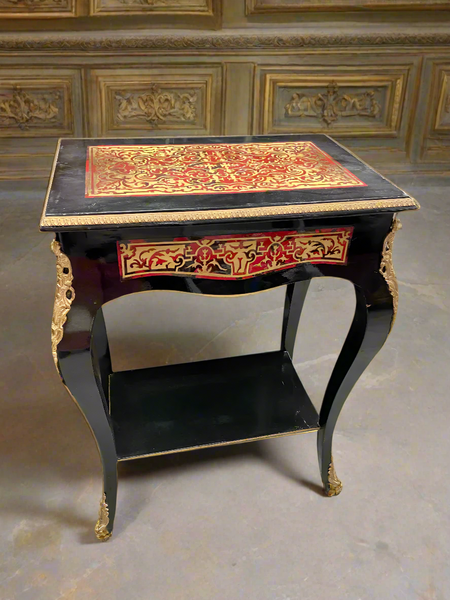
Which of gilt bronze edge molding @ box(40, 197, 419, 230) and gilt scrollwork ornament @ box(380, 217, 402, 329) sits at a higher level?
gilt bronze edge molding @ box(40, 197, 419, 230)

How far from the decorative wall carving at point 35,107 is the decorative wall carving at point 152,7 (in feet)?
1.61

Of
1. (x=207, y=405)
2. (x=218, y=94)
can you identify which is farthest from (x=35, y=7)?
(x=207, y=405)

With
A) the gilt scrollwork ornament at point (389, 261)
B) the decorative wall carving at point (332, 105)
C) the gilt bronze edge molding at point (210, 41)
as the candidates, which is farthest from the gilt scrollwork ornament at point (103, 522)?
the decorative wall carving at point (332, 105)

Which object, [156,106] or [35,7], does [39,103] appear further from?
[156,106]

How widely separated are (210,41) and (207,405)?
2.53 metres

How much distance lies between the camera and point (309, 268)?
4.16 ft

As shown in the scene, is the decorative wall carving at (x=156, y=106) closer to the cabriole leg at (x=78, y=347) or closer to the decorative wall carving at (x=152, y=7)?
the decorative wall carving at (x=152, y=7)

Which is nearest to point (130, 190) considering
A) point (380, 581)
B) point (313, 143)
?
point (313, 143)

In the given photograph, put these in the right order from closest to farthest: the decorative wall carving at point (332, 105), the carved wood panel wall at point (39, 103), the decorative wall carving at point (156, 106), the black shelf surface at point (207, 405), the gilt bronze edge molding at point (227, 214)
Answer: the gilt bronze edge molding at point (227, 214), the black shelf surface at point (207, 405), the carved wood panel wall at point (39, 103), the decorative wall carving at point (156, 106), the decorative wall carving at point (332, 105)

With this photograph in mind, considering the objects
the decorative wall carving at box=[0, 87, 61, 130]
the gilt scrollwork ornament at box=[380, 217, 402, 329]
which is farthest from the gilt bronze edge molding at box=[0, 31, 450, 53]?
the gilt scrollwork ornament at box=[380, 217, 402, 329]

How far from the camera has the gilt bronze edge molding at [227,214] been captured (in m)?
1.08

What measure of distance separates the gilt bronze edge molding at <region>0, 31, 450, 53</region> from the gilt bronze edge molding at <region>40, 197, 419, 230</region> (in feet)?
8.40

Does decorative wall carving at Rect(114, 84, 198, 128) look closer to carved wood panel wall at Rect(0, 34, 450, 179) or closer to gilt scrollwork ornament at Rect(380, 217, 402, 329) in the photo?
carved wood panel wall at Rect(0, 34, 450, 179)

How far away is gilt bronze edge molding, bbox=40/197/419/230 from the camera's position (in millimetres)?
1080
